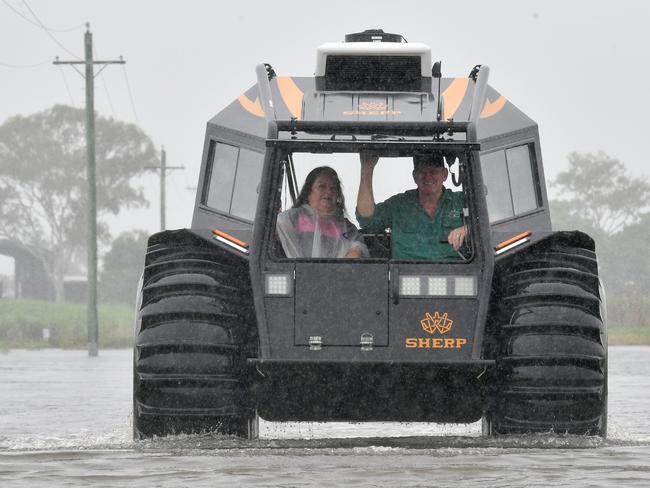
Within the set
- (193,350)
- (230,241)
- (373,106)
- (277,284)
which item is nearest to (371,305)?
(277,284)

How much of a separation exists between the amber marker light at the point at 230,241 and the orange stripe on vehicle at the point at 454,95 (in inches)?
68.6

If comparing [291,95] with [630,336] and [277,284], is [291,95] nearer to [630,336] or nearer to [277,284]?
[277,284]

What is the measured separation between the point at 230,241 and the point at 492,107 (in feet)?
7.91

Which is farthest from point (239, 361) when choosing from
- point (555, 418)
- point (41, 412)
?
point (41, 412)

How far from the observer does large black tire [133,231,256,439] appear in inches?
457

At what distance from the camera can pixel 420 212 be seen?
39.6 feet

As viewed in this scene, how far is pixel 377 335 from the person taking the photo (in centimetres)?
1145

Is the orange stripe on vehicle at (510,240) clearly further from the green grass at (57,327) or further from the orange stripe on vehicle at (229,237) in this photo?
the green grass at (57,327)

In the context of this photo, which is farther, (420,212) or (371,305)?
(420,212)

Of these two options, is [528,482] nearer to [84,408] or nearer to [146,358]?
[146,358]

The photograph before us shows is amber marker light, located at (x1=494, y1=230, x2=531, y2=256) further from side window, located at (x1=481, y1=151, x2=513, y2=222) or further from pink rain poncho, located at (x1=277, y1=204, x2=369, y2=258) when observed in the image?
pink rain poncho, located at (x1=277, y1=204, x2=369, y2=258)

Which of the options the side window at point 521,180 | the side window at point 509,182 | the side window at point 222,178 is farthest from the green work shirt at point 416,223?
the side window at point 222,178

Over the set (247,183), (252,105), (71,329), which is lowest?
(247,183)

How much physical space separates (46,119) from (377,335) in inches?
4079
